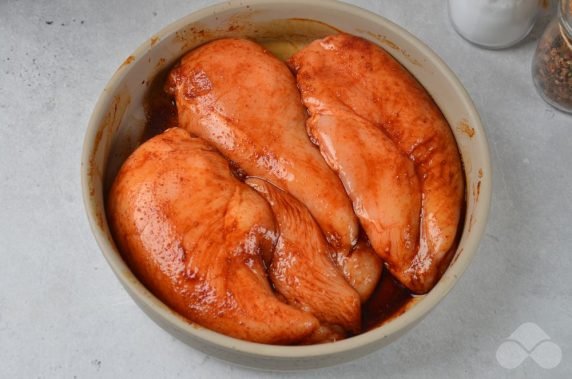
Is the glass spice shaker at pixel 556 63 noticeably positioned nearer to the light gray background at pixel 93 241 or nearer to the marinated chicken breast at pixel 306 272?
the light gray background at pixel 93 241

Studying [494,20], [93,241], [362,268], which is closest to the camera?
[362,268]

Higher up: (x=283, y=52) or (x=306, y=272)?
(x=283, y=52)

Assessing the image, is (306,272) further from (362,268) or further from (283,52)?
(283,52)

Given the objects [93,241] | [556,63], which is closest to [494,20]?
[556,63]

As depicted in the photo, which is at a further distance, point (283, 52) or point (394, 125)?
point (283, 52)

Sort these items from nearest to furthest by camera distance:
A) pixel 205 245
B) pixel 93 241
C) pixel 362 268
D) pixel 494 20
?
pixel 205 245 → pixel 362 268 → pixel 93 241 → pixel 494 20

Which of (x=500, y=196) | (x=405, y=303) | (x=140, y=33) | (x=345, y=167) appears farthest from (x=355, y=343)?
(x=140, y=33)

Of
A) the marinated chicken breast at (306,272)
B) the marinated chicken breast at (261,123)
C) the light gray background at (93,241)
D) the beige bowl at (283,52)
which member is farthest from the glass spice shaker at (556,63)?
the marinated chicken breast at (306,272)

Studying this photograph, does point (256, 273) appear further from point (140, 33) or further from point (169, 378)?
point (140, 33)
